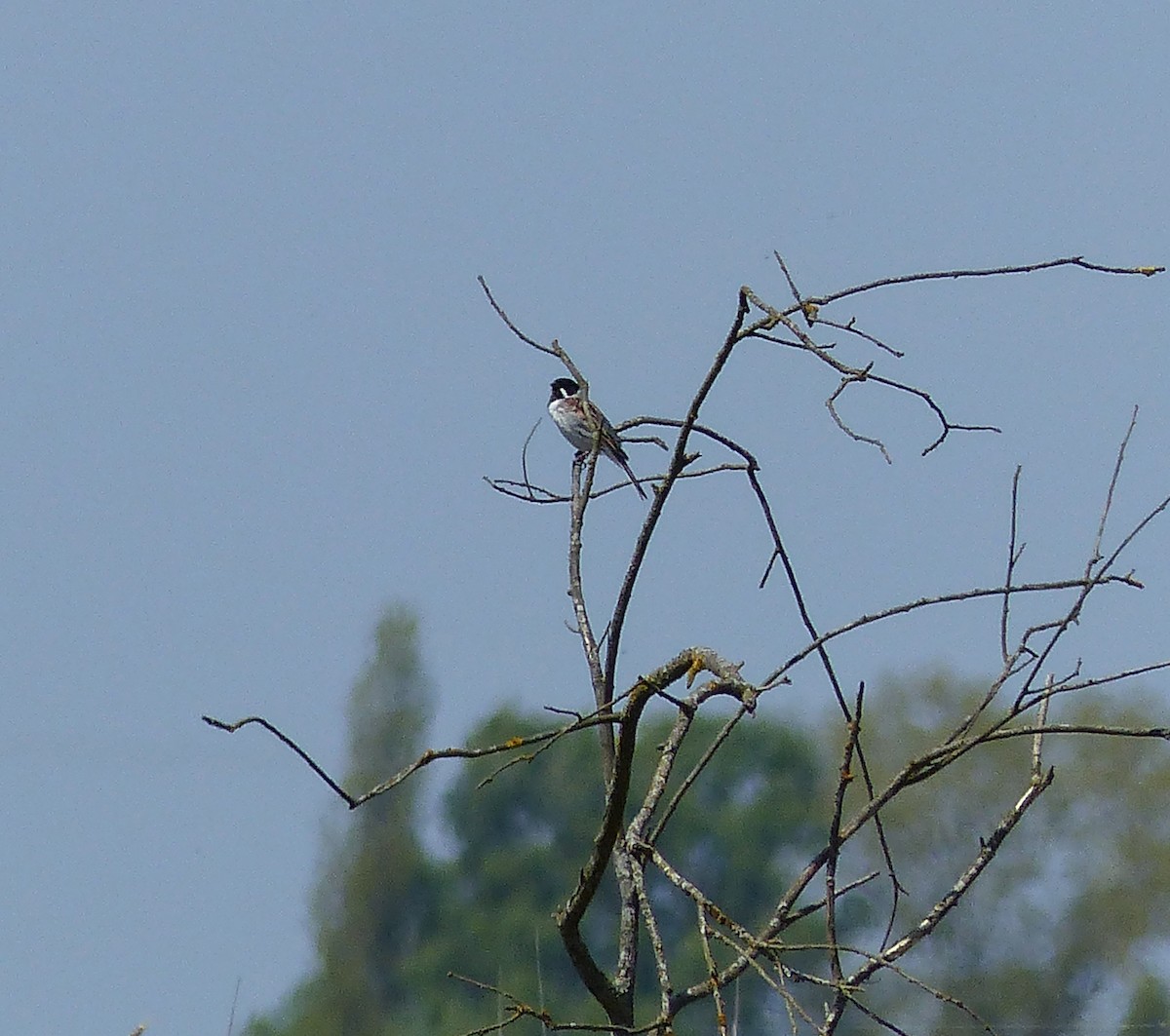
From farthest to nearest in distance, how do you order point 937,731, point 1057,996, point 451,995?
point 1057,996 < point 451,995 < point 937,731

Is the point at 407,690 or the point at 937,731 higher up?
the point at 407,690

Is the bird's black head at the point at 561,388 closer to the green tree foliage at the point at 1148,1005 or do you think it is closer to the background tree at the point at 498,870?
the background tree at the point at 498,870

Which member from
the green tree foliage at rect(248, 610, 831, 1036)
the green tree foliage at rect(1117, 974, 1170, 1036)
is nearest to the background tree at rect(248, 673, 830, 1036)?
the green tree foliage at rect(248, 610, 831, 1036)

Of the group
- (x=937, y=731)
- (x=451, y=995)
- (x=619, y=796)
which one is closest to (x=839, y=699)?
(x=619, y=796)

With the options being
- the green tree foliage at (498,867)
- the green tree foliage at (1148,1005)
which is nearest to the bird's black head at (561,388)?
the green tree foliage at (498,867)

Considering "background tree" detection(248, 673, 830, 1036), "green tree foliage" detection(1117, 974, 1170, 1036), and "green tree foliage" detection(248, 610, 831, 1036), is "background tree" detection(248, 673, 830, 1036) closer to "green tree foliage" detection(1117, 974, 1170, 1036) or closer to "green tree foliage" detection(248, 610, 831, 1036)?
"green tree foliage" detection(248, 610, 831, 1036)

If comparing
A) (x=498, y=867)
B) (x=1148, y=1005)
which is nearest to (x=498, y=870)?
(x=498, y=867)

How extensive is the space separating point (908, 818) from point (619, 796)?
10.6 metres

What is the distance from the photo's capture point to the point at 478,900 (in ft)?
42.4

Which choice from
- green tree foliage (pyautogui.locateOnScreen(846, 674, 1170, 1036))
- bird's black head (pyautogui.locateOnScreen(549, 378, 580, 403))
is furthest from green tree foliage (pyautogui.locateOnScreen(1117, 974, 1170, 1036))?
bird's black head (pyautogui.locateOnScreen(549, 378, 580, 403))

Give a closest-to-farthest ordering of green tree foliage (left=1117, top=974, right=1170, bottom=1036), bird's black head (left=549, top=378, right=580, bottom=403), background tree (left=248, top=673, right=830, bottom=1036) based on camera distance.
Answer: bird's black head (left=549, top=378, right=580, bottom=403)
background tree (left=248, top=673, right=830, bottom=1036)
green tree foliage (left=1117, top=974, right=1170, bottom=1036)

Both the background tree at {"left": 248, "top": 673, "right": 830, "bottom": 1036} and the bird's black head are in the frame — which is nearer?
the bird's black head

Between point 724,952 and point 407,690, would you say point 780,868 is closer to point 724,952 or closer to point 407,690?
point 724,952

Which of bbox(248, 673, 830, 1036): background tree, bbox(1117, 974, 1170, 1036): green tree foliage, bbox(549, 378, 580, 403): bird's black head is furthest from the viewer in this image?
bbox(1117, 974, 1170, 1036): green tree foliage
